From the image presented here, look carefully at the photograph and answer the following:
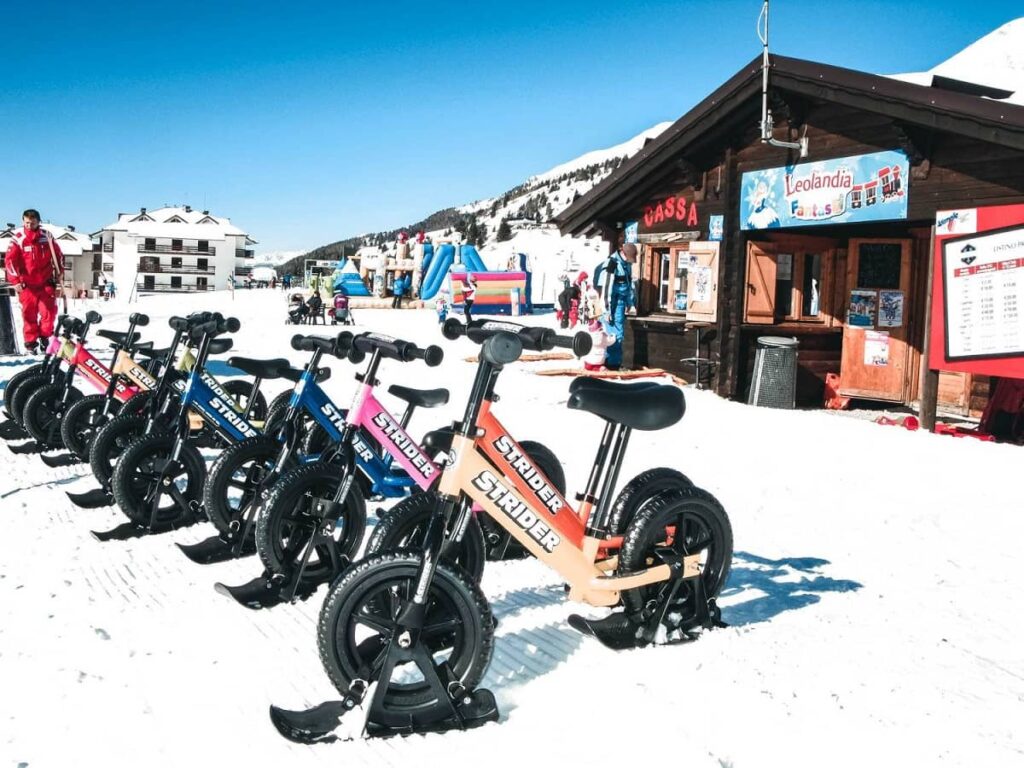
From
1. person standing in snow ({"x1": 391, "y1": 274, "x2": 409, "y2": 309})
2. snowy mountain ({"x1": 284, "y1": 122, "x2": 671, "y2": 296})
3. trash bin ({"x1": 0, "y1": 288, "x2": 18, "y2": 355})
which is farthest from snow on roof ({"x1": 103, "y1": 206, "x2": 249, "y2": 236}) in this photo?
trash bin ({"x1": 0, "y1": 288, "x2": 18, "y2": 355})

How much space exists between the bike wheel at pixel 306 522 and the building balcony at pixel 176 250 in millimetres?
86693

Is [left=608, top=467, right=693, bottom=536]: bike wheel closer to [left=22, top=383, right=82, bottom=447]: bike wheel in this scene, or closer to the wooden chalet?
[left=22, top=383, right=82, bottom=447]: bike wheel

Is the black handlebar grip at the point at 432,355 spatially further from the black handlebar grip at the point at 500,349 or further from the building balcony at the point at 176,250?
the building balcony at the point at 176,250

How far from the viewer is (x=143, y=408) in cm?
529

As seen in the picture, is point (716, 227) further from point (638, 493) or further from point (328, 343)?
point (638, 493)

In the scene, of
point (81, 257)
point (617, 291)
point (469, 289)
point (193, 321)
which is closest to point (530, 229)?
point (469, 289)

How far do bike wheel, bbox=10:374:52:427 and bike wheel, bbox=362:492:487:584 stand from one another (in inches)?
204

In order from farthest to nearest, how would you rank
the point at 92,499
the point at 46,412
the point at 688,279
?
the point at 688,279
the point at 46,412
the point at 92,499

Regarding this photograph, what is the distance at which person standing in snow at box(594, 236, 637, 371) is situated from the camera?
12.1 meters

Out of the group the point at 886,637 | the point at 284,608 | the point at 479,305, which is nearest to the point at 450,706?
the point at 284,608

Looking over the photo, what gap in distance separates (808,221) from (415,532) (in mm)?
7999

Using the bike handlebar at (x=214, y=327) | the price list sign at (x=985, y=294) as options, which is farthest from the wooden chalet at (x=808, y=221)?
the bike handlebar at (x=214, y=327)

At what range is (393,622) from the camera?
8.77 ft

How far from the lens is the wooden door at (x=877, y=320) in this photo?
1049 cm
